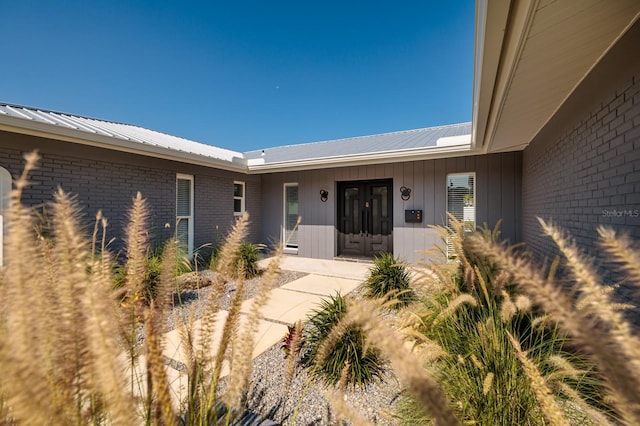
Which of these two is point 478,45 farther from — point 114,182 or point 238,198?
point 238,198

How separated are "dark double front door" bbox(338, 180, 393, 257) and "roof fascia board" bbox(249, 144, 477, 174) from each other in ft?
4.06

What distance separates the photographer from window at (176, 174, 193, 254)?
6988 millimetres

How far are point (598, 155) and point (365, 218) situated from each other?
5642 mm

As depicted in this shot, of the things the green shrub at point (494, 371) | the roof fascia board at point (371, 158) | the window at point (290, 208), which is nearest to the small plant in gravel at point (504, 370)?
the green shrub at point (494, 371)

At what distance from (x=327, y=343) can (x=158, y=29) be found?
8.42 m

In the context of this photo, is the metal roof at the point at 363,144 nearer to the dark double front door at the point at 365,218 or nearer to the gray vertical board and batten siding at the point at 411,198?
the gray vertical board and batten siding at the point at 411,198

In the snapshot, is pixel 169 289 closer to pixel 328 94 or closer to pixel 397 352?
pixel 397 352

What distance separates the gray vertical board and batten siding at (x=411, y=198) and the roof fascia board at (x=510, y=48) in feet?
7.04

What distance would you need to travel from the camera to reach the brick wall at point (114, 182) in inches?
183

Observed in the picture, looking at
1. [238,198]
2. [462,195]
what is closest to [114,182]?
[238,198]

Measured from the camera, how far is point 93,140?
477 centimetres

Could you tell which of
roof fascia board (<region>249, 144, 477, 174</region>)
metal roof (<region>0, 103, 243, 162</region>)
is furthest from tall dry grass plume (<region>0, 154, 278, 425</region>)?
roof fascia board (<region>249, 144, 477, 174</region>)

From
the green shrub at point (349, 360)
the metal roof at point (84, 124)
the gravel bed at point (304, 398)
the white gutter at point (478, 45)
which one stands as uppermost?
the metal roof at point (84, 124)

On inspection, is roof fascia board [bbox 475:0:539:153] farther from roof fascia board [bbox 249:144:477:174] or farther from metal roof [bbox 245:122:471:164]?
metal roof [bbox 245:122:471:164]
